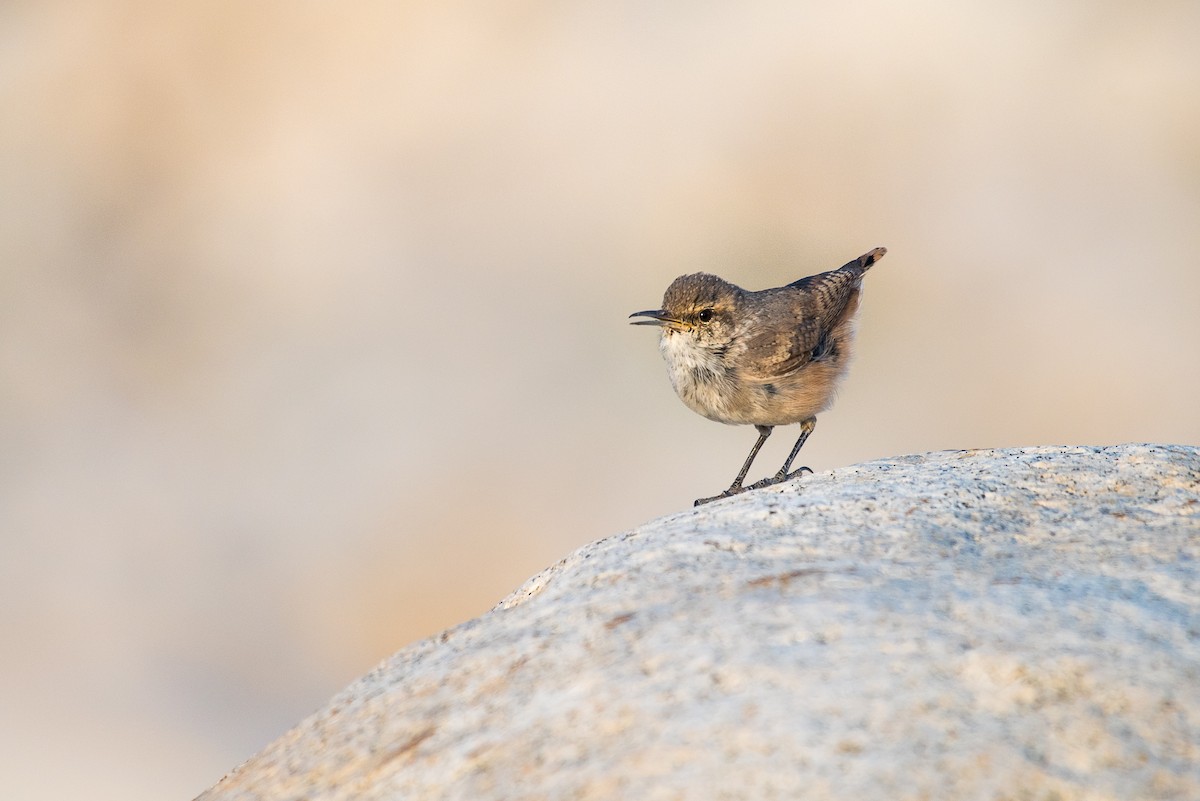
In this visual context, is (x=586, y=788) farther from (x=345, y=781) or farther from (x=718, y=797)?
(x=345, y=781)

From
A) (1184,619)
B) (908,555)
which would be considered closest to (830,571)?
(908,555)

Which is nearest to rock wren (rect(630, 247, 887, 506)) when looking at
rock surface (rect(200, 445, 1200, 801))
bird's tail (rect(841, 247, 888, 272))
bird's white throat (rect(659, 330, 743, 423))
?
bird's white throat (rect(659, 330, 743, 423))

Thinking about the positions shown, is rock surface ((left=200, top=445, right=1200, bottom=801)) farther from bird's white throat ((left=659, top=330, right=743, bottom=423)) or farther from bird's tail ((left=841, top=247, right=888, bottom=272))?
bird's tail ((left=841, top=247, right=888, bottom=272))

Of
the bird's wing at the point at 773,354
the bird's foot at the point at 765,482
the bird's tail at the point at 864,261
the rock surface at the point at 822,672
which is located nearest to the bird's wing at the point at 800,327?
the bird's wing at the point at 773,354

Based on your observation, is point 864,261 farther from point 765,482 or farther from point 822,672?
point 822,672

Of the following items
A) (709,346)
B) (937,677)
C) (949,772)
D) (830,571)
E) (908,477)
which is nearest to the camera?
(949,772)

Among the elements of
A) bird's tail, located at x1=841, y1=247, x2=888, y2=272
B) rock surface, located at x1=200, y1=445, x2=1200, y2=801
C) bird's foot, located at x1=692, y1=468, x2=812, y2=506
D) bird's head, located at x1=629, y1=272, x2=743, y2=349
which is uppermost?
bird's tail, located at x1=841, y1=247, x2=888, y2=272

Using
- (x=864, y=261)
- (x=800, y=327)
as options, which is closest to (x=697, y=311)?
(x=800, y=327)
